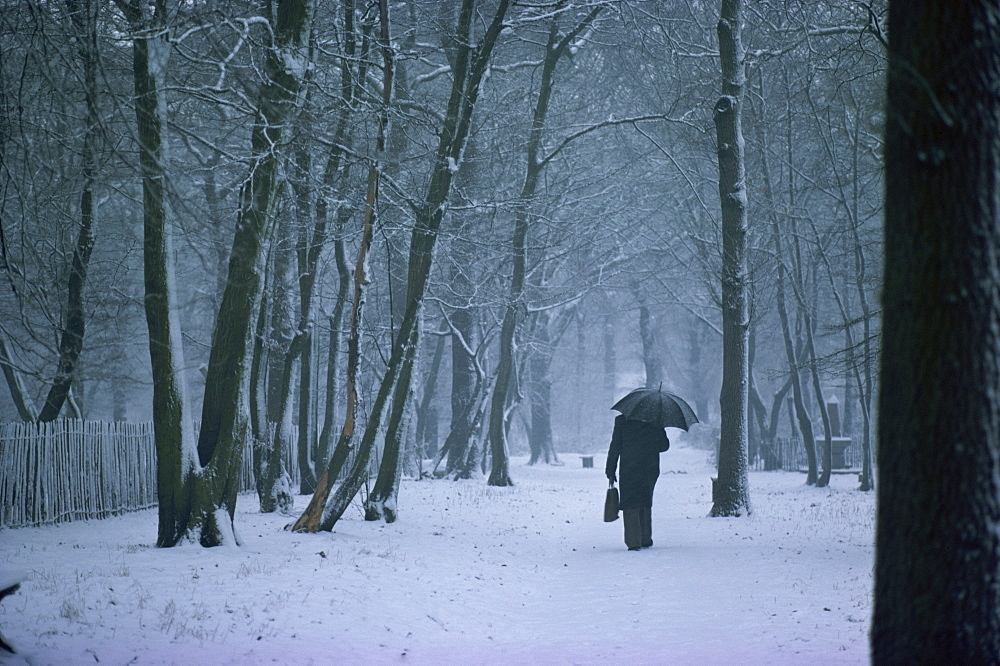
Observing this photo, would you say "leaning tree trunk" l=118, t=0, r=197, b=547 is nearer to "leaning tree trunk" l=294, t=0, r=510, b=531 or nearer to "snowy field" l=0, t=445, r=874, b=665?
"snowy field" l=0, t=445, r=874, b=665

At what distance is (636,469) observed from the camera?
427 inches

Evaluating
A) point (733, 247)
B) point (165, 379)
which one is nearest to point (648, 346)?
point (733, 247)

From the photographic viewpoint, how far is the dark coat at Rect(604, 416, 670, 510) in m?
10.8

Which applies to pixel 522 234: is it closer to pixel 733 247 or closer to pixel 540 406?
pixel 733 247

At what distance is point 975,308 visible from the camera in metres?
3.37

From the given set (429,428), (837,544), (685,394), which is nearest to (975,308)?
(837,544)

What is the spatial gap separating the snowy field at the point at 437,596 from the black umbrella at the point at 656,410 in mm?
1556

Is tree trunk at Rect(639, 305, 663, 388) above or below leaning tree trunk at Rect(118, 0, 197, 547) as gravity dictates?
above

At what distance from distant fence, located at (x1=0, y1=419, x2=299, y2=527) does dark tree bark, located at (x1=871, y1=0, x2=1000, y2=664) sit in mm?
12142

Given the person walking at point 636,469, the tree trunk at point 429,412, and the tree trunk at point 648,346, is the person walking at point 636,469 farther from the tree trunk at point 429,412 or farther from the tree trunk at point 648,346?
the tree trunk at point 648,346

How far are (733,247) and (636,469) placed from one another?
5.82 m

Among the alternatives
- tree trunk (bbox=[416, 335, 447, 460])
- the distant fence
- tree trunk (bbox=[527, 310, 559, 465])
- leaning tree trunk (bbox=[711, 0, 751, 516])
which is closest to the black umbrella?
leaning tree trunk (bbox=[711, 0, 751, 516])

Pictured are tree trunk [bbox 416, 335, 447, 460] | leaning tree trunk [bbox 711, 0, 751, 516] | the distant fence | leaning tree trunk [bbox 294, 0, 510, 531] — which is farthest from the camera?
tree trunk [bbox 416, 335, 447, 460]

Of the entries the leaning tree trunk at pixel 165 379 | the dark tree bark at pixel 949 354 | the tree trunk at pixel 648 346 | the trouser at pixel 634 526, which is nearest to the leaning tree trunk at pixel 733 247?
the trouser at pixel 634 526
